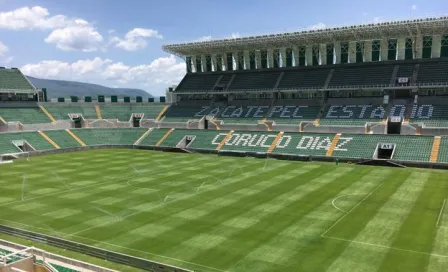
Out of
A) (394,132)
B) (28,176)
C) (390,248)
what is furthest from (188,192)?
(394,132)

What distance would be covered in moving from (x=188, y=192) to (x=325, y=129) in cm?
3035

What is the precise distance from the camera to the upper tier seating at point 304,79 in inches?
2497

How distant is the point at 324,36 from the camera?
60.1 meters

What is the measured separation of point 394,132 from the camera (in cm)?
5284

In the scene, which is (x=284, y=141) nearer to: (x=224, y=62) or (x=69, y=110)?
(x=224, y=62)

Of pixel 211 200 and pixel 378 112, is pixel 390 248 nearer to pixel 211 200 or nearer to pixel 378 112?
pixel 211 200

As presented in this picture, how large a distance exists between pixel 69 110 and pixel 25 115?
8580mm

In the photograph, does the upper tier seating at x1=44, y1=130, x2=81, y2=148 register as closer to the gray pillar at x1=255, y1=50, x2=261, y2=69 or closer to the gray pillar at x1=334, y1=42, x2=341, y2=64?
the gray pillar at x1=255, y1=50, x2=261, y2=69

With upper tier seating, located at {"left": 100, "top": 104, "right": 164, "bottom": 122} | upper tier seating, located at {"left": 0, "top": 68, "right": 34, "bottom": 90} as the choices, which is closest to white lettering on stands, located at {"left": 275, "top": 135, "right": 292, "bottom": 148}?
upper tier seating, located at {"left": 100, "top": 104, "right": 164, "bottom": 122}

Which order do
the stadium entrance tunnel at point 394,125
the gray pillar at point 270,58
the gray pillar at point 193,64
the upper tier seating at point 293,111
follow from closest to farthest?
the stadium entrance tunnel at point 394,125
the upper tier seating at point 293,111
the gray pillar at point 270,58
the gray pillar at point 193,64

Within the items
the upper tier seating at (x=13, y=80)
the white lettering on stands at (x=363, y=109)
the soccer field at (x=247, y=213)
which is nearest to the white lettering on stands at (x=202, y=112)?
the white lettering on stands at (x=363, y=109)

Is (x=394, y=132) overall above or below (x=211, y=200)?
above

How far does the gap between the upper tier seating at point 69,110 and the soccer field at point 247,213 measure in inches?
1096

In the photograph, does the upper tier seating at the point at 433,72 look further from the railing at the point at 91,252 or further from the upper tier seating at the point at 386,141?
the railing at the point at 91,252
